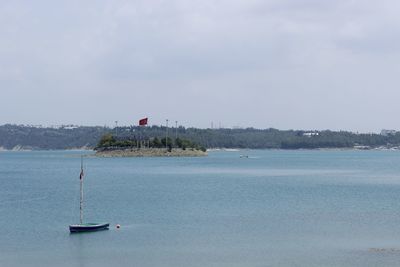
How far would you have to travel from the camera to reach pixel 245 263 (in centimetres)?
3459

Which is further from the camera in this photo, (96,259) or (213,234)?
(213,234)

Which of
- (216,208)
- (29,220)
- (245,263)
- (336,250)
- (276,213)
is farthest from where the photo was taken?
(216,208)

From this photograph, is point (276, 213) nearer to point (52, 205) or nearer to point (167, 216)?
point (167, 216)

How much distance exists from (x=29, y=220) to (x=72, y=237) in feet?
33.5

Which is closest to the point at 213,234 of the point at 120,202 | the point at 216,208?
the point at 216,208

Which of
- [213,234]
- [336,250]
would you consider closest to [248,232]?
[213,234]

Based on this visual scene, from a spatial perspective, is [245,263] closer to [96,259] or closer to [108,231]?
[96,259]

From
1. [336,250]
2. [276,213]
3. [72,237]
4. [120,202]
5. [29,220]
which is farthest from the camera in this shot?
[120,202]

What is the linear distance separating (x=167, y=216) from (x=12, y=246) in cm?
1563

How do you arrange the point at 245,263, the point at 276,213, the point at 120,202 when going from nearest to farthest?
the point at 245,263, the point at 276,213, the point at 120,202

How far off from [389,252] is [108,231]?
57.8 feet

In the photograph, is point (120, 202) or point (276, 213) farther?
point (120, 202)

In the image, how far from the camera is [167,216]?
5334cm

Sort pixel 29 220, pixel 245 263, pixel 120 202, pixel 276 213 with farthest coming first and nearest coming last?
pixel 120 202 → pixel 276 213 → pixel 29 220 → pixel 245 263
